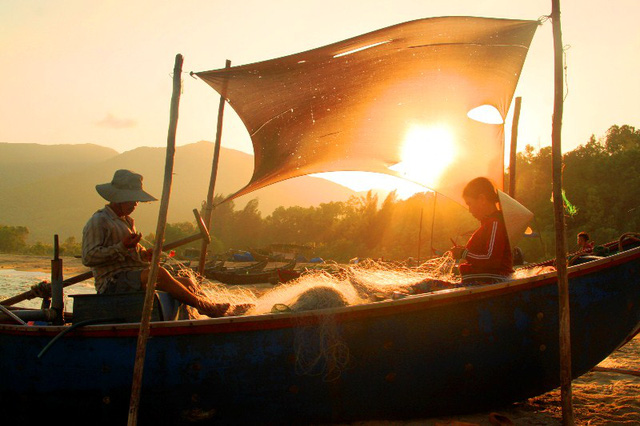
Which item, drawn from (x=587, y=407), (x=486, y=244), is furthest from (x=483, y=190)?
(x=587, y=407)

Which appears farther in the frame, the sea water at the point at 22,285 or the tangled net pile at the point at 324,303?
the sea water at the point at 22,285

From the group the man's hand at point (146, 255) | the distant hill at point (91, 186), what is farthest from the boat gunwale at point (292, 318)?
the distant hill at point (91, 186)

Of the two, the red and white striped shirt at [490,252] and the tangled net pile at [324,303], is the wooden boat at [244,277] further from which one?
the red and white striped shirt at [490,252]

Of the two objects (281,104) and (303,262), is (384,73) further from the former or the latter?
(303,262)

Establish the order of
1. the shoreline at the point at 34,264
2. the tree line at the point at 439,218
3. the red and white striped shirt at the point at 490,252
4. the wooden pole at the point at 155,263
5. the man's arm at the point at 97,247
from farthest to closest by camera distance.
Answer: the shoreline at the point at 34,264 → the tree line at the point at 439,218 → the man's arm at the point at 97,247 → the red and white striped shirt at the point at 490,252 → the wooden pole at the point at 155,263

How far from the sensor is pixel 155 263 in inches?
143

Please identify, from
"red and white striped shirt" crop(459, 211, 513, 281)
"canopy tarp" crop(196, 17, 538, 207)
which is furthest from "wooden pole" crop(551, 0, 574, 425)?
"canopy tarp" crop(196, 17, 538, 207)

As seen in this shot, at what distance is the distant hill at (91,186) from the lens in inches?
3817

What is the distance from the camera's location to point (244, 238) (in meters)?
42.2

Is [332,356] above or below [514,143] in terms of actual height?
below

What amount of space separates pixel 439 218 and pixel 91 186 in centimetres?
11124

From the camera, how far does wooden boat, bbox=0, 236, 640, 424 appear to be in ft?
12.2

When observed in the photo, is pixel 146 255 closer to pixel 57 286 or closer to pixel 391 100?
pixel 57 286

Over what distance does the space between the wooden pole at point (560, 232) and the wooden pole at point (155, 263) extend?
3011mm
